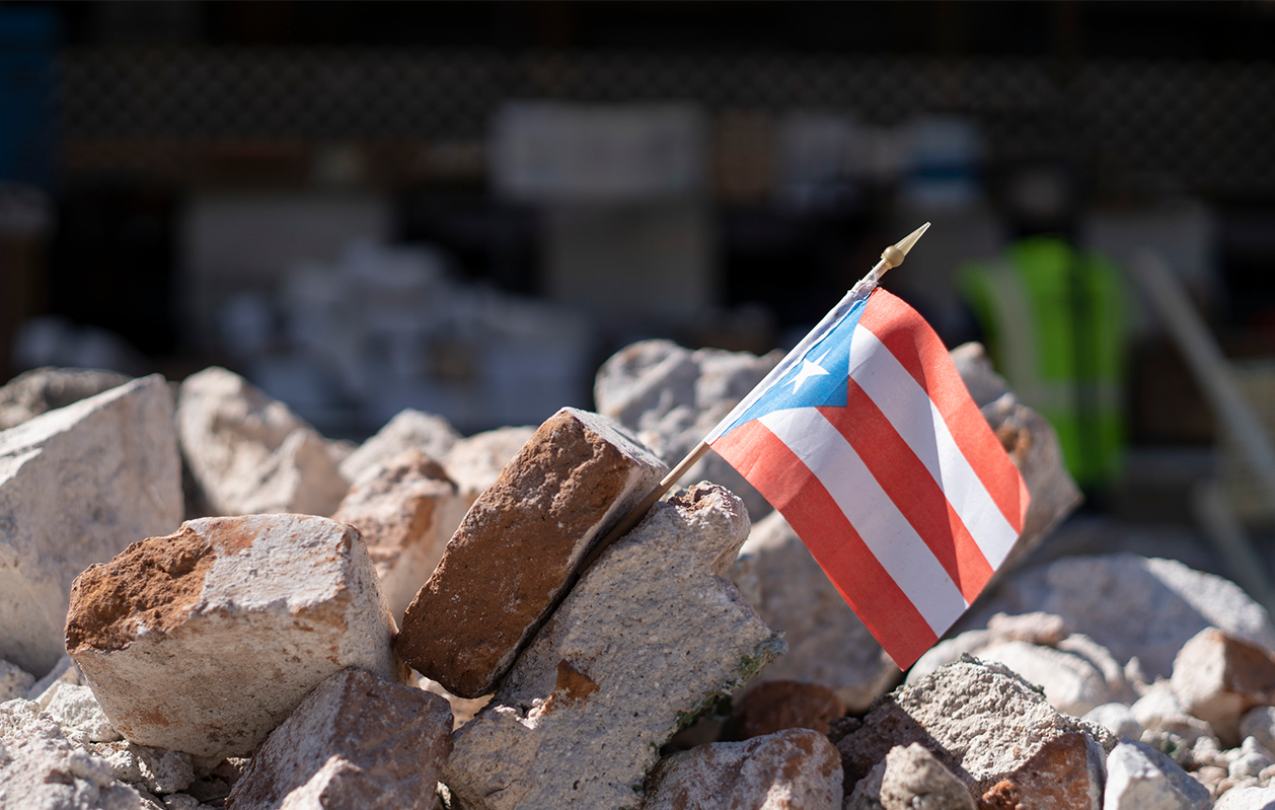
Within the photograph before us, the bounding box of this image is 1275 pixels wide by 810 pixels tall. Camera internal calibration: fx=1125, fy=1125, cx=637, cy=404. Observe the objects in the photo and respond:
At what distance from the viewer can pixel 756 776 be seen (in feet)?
6.44

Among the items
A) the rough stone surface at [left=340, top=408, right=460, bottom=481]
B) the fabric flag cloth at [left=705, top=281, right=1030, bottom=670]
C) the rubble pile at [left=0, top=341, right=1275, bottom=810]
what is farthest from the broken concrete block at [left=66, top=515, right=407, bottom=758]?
the rough stone surface at [left=340, top=408, right=460, bottom=481]

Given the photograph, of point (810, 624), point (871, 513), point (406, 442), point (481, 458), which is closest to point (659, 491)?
point (871, 513)

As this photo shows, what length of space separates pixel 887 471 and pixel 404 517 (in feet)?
3.67

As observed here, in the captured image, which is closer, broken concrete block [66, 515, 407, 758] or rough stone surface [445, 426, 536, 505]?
broken concrete block [66, 515, 407, 758]

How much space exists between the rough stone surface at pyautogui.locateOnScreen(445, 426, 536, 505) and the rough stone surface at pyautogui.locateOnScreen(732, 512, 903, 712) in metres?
0.69

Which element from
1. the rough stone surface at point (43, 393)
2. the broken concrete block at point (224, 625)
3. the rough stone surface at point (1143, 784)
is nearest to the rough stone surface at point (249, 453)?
the rough stone surface at point (43, 393)

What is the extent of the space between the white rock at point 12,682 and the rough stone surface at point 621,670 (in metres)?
1.03

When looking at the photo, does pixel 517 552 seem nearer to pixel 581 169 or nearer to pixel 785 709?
pixel 785 709

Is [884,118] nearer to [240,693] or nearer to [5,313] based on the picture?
[5,313]

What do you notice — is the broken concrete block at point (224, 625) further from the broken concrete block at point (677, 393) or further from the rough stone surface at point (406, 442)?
the rough stone surface at point (406, 442)

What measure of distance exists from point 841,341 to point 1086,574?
1472 millimetres

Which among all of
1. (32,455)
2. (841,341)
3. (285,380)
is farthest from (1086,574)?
(285,380)

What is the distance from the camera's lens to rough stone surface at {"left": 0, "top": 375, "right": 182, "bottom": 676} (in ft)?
7.95

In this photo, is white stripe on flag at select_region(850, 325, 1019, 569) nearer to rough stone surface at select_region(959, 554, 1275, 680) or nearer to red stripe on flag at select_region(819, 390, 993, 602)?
red stripe on flag at select_region(819, 390, 993, 602)
